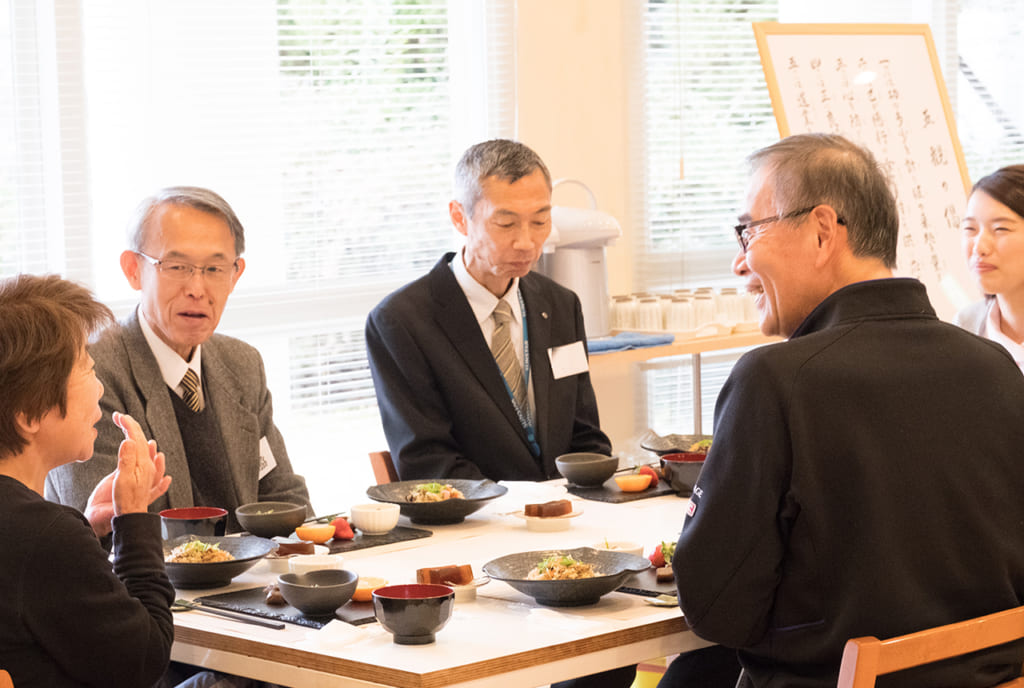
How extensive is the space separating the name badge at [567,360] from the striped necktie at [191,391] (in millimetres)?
1039

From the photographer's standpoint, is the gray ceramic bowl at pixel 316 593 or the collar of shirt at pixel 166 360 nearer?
the gray ceramic bowl at pixel 316 593

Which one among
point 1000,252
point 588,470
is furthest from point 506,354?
point 1000,252

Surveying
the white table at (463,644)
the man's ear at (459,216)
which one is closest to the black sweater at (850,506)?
the white table at (463,644)

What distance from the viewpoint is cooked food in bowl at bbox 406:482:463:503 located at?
8.31 ft

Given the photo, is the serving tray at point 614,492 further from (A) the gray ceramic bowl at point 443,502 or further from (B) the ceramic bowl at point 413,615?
(B) the ceramic bowl at point 413,615

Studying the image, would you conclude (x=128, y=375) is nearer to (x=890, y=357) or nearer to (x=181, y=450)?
(x=181, y=450)

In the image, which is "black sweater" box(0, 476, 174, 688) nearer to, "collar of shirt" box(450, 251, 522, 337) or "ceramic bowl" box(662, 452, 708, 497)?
"ceramic bowl" box(662, 452, 708, 497)

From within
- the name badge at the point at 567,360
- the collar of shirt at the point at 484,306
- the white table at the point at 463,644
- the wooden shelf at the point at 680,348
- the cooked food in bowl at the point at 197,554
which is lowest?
the white table at the point at 463,644

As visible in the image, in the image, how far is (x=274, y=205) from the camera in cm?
438

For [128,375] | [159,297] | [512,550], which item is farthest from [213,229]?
[512,550]

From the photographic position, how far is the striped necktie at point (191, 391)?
8.85 ft

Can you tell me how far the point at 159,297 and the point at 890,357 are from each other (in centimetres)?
160

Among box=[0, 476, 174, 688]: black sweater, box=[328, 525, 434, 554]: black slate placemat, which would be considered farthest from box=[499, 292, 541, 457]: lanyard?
box=[0, 476, 174, 688]: black sweater

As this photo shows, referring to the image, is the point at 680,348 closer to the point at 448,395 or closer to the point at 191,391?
the point at 448,395
